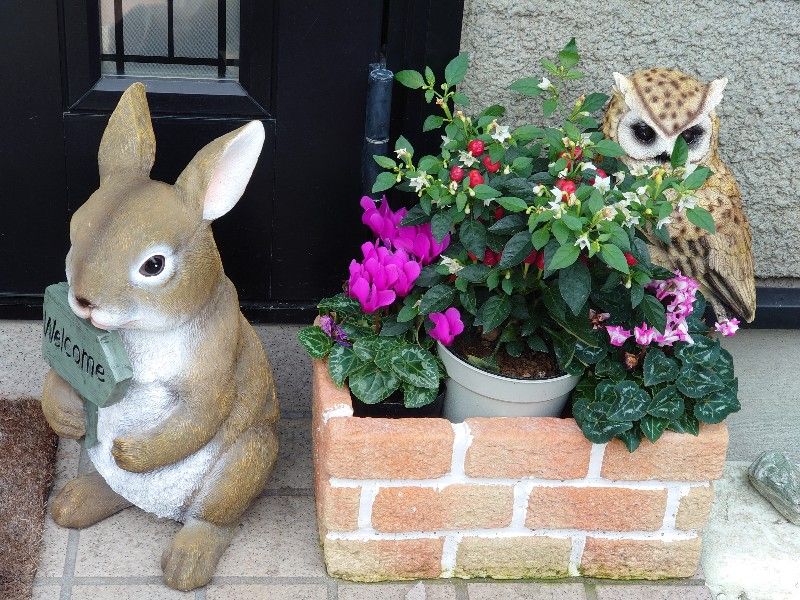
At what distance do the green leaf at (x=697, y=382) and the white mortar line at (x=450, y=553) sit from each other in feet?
2.16

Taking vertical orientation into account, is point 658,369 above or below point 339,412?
above

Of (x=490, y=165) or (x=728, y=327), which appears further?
(x=728, y=327)

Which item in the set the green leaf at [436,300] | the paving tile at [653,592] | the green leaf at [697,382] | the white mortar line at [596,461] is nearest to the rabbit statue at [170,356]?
the green leaf at [436,300]

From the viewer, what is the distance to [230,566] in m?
2.98

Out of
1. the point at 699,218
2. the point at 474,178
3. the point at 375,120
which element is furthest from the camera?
the point at 375,120

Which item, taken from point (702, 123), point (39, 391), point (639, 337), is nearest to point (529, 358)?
point (639, 337)

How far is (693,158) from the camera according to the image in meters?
3.05

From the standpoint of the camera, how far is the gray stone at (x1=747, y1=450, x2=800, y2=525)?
3.30 metres

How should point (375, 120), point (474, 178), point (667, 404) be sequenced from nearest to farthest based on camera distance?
Result: point (474, 178)
point (667, 404)
point (375, 120)

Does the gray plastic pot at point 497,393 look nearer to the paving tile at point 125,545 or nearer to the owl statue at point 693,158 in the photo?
the owl statue at point 693,158

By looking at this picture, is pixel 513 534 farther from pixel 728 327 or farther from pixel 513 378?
pixel 728 327

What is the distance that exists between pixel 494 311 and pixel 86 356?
0.94m

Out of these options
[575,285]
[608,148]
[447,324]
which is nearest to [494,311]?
[447,324]

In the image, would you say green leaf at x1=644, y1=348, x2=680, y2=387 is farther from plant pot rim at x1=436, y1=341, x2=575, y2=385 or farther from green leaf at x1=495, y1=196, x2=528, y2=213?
green leaf at x1=495, y1=196, x2=528, y2=213
